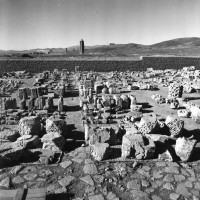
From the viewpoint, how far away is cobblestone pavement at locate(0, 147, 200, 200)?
421 centimetres

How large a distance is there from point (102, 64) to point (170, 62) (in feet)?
31.5

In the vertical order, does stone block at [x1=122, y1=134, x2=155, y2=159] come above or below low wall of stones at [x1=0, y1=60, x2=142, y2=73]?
→ below

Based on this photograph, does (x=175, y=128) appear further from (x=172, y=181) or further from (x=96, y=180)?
(x=96, y=180)

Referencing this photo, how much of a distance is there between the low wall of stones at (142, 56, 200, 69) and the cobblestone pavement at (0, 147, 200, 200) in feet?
84.1

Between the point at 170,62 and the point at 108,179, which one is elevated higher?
the point at 170,62

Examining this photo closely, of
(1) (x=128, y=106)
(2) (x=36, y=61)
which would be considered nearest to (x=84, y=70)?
(2) (x=36, y=61)

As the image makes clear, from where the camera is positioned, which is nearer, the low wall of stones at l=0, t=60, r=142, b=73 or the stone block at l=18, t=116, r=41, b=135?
the stone block at l=18, t=116, r=41, b=135

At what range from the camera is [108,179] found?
4590 mm

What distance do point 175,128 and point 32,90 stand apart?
10519 millimetres

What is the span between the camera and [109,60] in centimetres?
2877

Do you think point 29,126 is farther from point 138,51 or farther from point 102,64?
point 138,51

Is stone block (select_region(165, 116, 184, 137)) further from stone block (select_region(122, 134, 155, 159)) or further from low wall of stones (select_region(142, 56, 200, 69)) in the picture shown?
low wall of stones (select_region(142, 56, 200, 69))

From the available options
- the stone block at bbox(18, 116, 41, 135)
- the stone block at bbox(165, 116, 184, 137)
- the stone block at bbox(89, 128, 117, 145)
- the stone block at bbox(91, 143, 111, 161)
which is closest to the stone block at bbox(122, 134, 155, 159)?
the stone block at bbox(91, 143, 111, 161)

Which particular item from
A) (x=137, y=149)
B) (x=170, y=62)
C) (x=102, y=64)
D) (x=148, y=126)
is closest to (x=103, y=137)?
(x=137, y=149)
